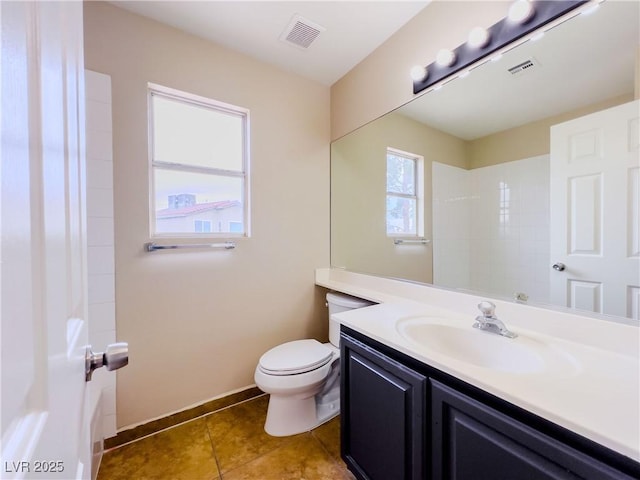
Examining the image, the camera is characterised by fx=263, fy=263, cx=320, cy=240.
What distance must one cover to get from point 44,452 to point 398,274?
1.70m

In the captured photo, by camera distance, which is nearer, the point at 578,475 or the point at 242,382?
the point at 578,475

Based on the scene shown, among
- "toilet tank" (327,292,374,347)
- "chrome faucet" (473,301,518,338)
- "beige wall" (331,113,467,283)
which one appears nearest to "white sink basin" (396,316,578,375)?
"chrome faucet" (473,301,518,338)

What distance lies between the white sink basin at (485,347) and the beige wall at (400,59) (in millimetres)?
1341

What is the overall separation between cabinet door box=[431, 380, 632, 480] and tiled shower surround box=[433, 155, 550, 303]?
68 centimetres

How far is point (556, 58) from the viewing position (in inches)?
43.2

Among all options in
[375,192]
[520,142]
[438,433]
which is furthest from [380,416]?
[375,192]

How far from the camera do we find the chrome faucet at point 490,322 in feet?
3.45

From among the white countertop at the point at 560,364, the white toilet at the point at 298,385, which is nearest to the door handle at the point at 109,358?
the white countertop at the point at 560,364

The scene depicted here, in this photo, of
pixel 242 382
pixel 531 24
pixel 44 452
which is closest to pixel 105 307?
pixel 242 382

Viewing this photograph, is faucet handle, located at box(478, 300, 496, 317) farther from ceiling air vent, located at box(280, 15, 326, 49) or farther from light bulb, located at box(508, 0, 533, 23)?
ceiling air vent, located at box(280, 15, 326, 49)

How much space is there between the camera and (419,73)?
A: 1497 mm

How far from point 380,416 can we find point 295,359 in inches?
26.3

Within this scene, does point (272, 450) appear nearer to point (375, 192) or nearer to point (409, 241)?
point (409, 241)

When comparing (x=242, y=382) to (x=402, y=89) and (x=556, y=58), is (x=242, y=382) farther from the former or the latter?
(x=556, y=58)
